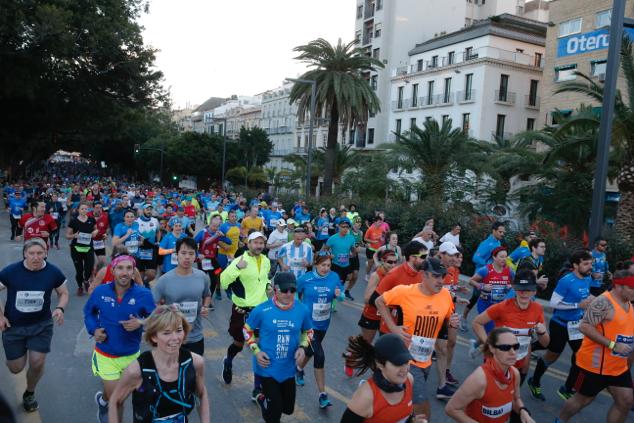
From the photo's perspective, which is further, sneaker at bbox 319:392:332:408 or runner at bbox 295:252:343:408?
runner at bbox 295:252:343:408

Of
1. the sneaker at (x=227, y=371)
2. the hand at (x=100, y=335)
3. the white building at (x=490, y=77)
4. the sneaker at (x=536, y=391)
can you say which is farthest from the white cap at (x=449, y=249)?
the white building at (x=490, y=77)

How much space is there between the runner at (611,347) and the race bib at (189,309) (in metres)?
3.68

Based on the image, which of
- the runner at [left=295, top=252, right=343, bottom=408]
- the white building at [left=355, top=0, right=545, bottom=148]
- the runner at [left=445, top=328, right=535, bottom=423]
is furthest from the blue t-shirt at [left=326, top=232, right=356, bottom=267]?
the white building at [left=355, top=0, right=545, bottom=148]

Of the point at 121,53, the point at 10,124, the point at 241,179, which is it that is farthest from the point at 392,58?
the point at 10,124

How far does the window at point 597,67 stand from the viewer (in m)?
30.5

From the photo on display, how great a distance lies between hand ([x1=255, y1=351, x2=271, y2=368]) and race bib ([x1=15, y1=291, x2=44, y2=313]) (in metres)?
2.35

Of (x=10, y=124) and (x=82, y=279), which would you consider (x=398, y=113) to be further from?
(x=82, y=279)

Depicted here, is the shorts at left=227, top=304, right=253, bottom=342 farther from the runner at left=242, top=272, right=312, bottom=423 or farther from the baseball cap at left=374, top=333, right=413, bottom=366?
the baseball cap at left=374, top=333, right=413, bottom=366

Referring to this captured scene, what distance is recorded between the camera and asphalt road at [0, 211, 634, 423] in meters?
5.53

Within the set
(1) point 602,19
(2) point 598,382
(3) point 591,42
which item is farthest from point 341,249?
(1) point 602,19

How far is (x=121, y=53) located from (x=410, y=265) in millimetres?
30289

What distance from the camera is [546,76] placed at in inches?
1347

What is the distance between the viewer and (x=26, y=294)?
210 inches

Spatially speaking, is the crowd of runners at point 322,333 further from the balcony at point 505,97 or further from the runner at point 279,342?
the balcony at point 505,97
